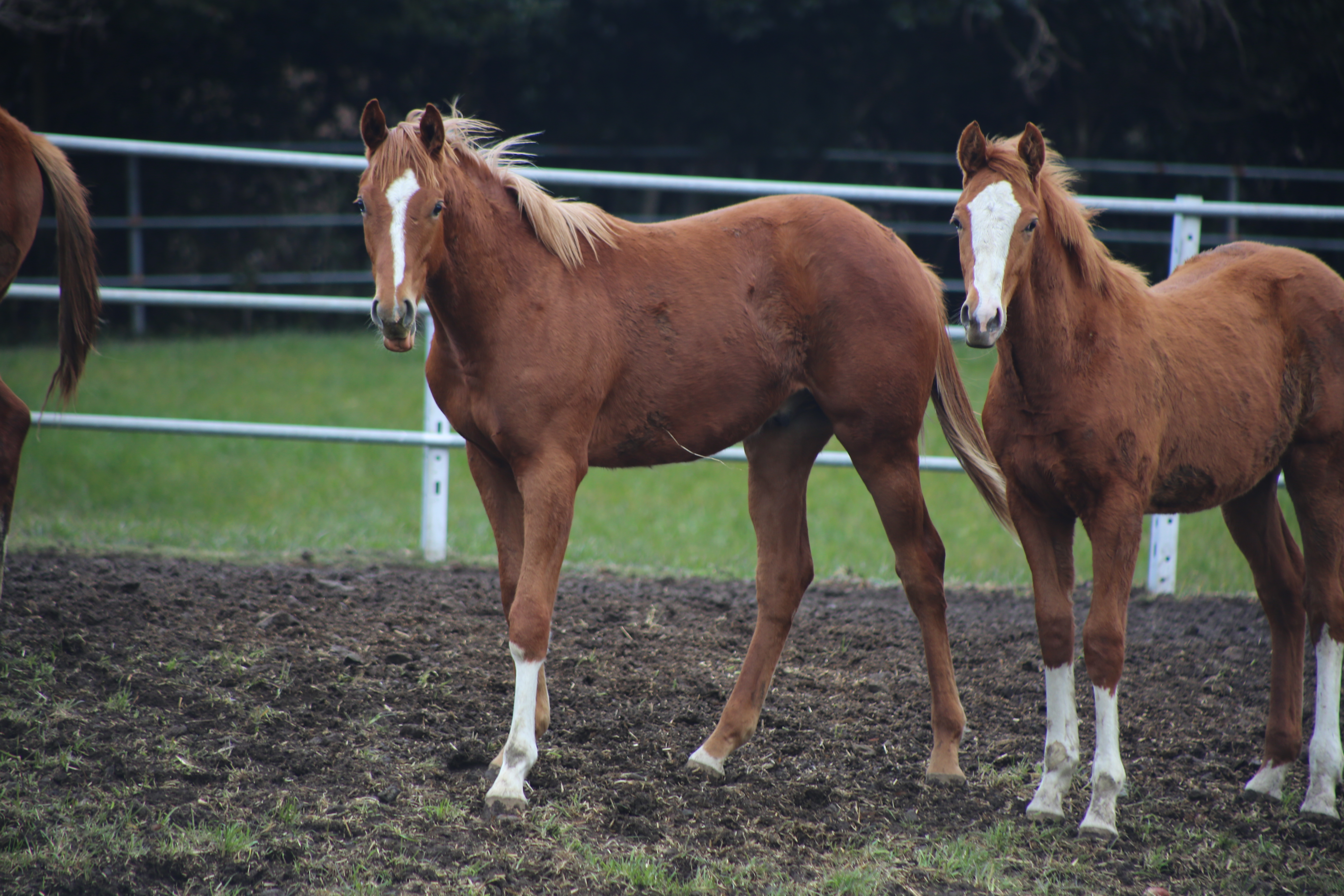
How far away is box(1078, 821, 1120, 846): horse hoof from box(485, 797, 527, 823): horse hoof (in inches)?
59.4

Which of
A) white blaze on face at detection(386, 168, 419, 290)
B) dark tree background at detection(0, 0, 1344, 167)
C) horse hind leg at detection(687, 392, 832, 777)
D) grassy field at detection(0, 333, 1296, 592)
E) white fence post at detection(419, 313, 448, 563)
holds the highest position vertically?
dark tree background at detection(0, 0, 1344, 167)

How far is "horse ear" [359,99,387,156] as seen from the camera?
2822 mm

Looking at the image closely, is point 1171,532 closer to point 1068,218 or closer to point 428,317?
point 1068,218

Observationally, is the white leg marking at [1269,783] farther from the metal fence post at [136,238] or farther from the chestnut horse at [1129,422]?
the metal fence post at [136,238]

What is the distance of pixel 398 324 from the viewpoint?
105 inches

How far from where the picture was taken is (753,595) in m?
5.13

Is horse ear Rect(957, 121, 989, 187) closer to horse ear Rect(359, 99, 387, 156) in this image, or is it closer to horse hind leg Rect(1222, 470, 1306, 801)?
horse hind leg Rect(1222, 470, 1306, 801)

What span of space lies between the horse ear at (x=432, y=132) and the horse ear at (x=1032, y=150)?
1536mm

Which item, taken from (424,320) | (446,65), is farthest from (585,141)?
(424,320)

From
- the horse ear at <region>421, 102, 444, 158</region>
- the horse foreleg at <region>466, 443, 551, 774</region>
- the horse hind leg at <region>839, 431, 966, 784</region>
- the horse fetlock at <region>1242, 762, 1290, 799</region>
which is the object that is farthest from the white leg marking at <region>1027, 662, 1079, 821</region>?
the horse ear at <region>421, 102, 444, 158</region>

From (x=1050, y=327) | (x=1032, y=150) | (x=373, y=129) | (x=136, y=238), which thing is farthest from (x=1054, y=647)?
(x=136, y=238)

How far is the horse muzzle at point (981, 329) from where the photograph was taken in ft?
8.52

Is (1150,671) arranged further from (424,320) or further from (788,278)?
(424,320)

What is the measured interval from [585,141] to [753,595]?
11095 millimetres
